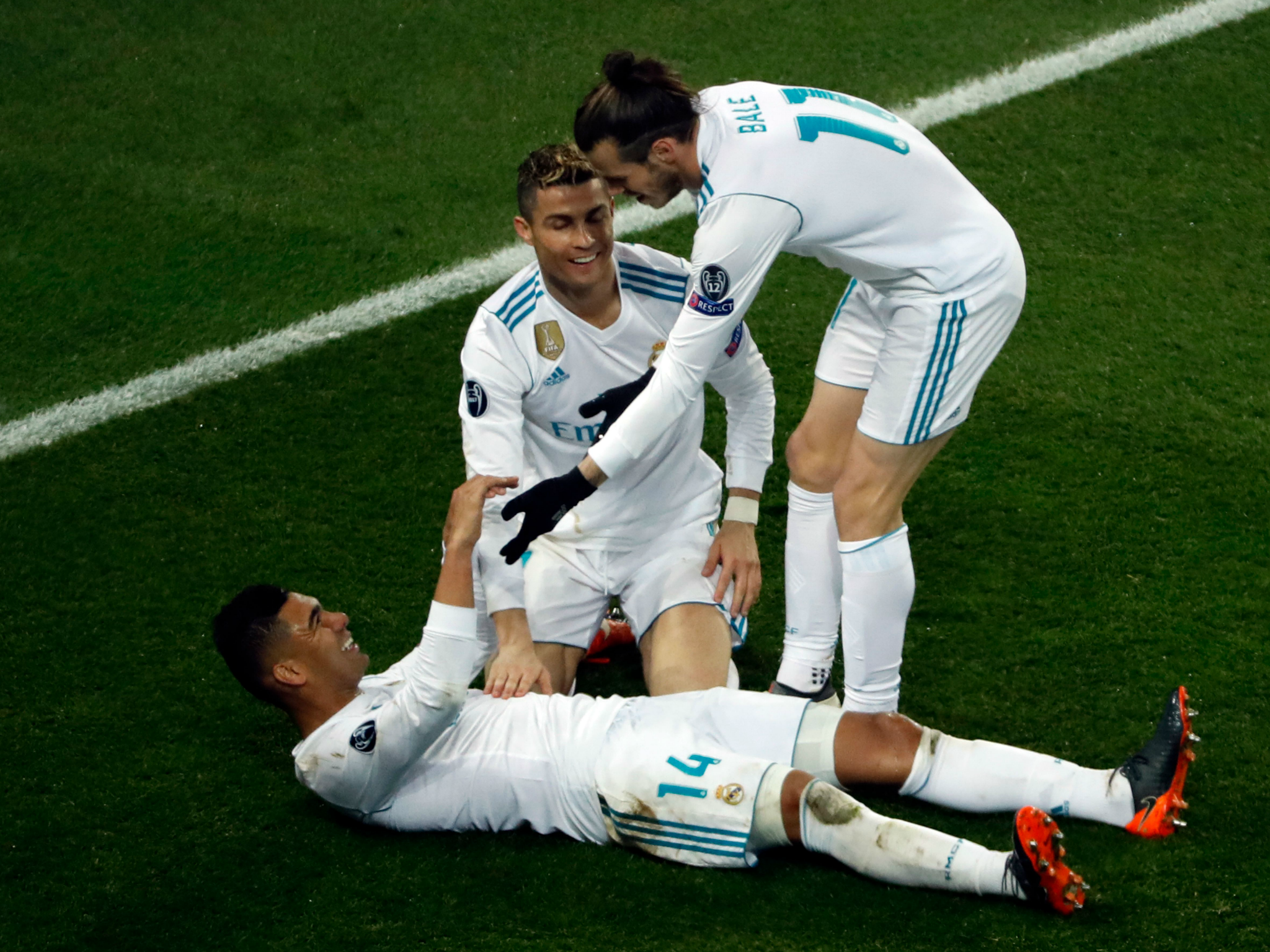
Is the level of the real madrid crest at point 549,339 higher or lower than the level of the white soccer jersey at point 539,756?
higher

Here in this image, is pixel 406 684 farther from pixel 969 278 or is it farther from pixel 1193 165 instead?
pixel 1193 165

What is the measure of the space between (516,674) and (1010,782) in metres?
1.21

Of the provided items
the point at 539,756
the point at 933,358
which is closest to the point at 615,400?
the point at 933,358

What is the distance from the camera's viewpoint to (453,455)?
17.4ft

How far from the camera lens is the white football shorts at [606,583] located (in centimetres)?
418

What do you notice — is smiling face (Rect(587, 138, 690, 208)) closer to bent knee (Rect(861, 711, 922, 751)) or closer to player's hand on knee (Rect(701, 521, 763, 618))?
player's hand on knee (Rect(701, 521, 763, 618))

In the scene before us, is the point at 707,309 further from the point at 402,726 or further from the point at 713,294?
the point at 402,726

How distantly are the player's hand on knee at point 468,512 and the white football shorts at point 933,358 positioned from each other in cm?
92

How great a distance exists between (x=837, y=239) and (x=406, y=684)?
4.66 feet

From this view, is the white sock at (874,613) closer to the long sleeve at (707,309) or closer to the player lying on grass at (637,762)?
the player lying on grass at (637,762)

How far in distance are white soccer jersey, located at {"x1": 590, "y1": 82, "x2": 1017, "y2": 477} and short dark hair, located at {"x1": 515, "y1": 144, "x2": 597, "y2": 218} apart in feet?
1.40

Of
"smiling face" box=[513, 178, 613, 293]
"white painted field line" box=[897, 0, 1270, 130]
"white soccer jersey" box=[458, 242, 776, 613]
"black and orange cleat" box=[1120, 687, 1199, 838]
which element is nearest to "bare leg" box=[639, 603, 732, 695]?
"white soccer jersey" box=[458, 242, 776, 613]

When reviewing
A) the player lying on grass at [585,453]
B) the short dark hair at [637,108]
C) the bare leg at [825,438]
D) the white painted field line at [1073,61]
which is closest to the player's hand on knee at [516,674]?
the player lying on grass at [585,453]

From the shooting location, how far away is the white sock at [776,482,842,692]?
407 cm
